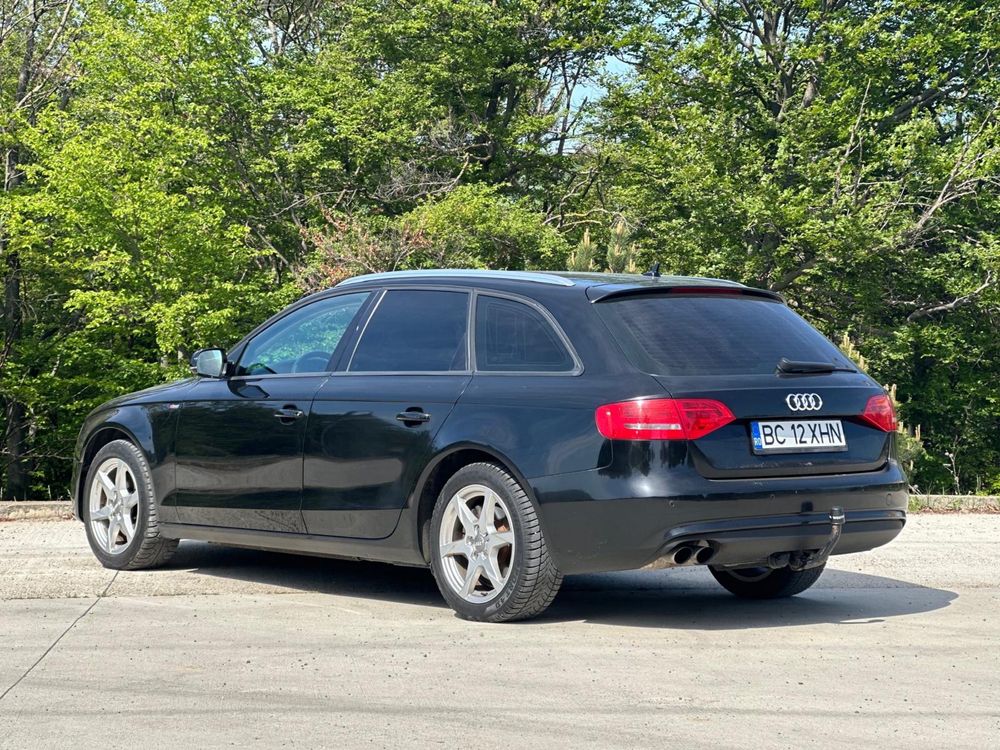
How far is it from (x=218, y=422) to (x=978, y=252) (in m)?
30.4

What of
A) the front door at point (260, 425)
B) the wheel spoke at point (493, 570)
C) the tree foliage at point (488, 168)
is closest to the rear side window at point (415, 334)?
the front door at point (260, 425)

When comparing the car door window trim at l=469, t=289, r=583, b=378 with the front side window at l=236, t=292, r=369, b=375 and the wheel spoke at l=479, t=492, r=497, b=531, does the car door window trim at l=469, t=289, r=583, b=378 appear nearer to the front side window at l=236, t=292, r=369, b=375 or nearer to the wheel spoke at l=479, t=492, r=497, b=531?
the wheel spoke at l=479, t=492, r=497, b=531

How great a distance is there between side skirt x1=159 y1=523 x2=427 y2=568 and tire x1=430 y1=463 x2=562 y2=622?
0.77ft

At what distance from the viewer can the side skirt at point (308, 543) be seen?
7.37 m

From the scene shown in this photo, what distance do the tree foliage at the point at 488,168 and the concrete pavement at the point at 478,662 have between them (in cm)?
2159

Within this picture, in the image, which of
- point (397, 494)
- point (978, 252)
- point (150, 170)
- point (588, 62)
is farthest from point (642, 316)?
point (588, 62)

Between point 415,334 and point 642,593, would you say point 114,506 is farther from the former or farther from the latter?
point 642,593

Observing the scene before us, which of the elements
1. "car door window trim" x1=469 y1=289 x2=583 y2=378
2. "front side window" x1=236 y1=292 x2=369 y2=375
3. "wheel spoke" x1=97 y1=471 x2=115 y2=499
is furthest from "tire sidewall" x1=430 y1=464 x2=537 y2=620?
"wheel spoke" x1=97 y1=471 x2=115 y2=499

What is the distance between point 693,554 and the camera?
6.52 metres

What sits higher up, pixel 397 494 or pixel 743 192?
pixel 743 192

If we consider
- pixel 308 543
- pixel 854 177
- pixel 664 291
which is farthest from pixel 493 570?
pixel 854 177

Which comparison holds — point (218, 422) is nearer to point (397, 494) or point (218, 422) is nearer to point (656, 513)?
point (397, 494)

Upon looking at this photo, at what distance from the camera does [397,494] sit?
729 centimetres

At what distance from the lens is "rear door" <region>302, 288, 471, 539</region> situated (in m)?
7.26
